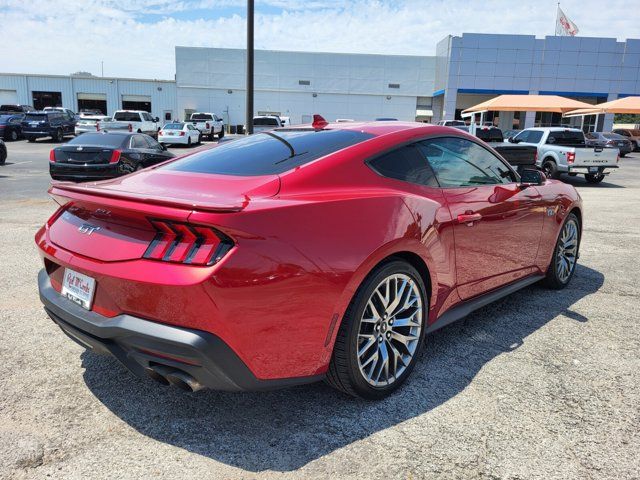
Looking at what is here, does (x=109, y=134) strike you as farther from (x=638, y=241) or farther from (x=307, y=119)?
(x=307, y=119)

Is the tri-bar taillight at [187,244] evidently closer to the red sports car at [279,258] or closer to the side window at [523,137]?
the red sports car at [279,258]

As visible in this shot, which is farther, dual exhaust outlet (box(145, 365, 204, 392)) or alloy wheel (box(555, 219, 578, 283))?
alloy wheel (box(555, 219, 578, 283))

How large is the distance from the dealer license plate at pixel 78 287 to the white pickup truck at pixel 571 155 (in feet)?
53.9

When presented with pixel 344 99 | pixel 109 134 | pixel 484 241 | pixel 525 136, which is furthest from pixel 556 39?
pixel 484 241

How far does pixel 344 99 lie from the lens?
2141 inches

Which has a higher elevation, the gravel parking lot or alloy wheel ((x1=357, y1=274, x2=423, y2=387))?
alloy wheel ((x1=357, y1=274, x2=423, y2=387))

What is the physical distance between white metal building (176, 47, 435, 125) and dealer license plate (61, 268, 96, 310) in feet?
171

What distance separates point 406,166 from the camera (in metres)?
3.23

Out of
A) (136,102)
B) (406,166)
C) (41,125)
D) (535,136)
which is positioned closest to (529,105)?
(535,136)

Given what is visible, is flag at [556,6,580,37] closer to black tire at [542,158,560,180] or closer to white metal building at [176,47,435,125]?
white metal building at [176,47,435,125]

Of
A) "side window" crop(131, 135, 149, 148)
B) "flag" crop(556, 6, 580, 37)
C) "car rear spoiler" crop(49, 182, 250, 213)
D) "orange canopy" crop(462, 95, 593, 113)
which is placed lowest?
"side window" crop(131, 135, 149, 148)

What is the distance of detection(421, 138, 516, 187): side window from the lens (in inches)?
137

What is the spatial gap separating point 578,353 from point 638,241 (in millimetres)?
5041

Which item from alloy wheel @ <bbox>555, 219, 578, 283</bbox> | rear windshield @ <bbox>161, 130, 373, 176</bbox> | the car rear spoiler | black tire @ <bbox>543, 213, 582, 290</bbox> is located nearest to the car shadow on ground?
the car rear spoiler
